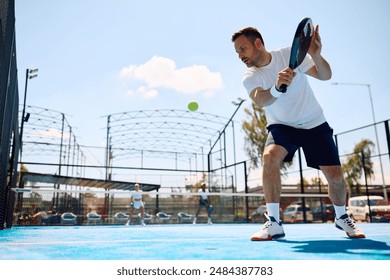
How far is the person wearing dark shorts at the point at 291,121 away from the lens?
9.36ft

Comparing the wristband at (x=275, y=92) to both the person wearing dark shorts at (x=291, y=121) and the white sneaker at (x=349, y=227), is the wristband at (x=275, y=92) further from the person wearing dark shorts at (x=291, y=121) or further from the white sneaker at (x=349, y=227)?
the white sneaker at (x=349, y=227)

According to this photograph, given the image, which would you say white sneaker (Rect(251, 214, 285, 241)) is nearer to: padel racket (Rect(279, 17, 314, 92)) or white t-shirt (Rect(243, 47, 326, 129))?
white t-shirt (Rect(243, 47, 326, 129))

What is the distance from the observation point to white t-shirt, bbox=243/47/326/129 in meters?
2.88

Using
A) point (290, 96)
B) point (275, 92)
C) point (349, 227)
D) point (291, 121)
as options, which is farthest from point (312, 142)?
point (349, 227)

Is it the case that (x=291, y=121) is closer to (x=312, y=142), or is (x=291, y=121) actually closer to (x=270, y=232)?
(x=312, y=142)

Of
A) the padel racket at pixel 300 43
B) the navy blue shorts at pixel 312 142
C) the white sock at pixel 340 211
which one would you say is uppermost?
the padel racket at pixel 300 43

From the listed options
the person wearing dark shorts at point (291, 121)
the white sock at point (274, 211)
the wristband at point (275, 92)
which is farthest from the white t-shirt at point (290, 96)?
the white sock at point (274, 211)

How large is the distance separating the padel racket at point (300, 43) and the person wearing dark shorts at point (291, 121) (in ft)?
0.56

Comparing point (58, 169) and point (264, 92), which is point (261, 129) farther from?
point (264, 92)

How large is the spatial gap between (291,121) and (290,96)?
210 millimetres

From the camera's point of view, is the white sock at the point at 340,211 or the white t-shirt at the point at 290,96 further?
the white sock at the point at 340,211

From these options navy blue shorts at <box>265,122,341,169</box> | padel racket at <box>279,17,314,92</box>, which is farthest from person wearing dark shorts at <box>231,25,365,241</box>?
padel racket at <box>279,17,314,92</box>

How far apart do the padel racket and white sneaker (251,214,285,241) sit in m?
1.06

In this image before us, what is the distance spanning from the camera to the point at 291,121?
2.92m
